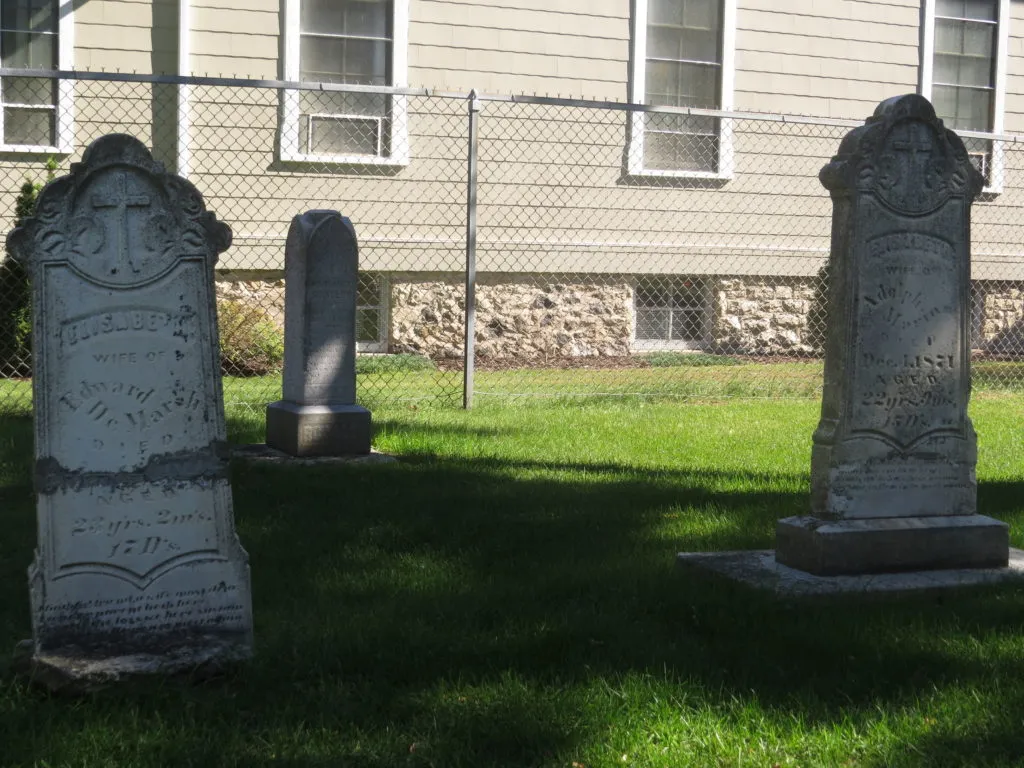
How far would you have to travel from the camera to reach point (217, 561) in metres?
4.37

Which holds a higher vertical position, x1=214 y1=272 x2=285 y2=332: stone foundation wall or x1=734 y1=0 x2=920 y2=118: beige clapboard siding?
x1=734 y1=0 x2=920 y2=118: beige clapboard siding

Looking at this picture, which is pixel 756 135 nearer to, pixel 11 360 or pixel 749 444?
pixel 749 444

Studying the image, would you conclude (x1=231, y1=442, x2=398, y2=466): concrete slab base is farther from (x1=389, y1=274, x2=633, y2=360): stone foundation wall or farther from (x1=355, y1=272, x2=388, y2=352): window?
(x1=389, y1=274, x2=633, y2=360): stone foundation wall

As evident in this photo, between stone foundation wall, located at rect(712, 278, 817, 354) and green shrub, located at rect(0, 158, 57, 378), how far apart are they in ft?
25.5

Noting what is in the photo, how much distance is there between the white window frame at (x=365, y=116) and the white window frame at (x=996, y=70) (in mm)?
6657

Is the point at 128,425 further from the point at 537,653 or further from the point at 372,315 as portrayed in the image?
the point at 372,315

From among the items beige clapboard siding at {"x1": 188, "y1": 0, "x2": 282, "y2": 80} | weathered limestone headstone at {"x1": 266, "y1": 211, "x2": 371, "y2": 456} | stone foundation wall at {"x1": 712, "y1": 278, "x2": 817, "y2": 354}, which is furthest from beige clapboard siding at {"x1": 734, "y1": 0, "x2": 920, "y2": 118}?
weathered limestone headstone at {"x1": 266, "y1": 211, "x2": 371, "y2": 456}

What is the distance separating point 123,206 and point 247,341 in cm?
939

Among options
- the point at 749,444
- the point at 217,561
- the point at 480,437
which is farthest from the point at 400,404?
the point at 217,561

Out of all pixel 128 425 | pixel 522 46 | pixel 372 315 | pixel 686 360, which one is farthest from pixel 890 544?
pixel 522 46

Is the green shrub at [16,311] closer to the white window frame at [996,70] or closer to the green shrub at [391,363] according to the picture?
the green shrub at [391,363]

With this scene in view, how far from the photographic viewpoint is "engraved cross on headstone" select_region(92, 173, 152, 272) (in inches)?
165

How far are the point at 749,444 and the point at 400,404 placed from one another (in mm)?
3327

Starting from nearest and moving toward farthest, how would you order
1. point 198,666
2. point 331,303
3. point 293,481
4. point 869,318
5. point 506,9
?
point 198,666
point 869,318
point 293,481
point 331,303
point 506,9
